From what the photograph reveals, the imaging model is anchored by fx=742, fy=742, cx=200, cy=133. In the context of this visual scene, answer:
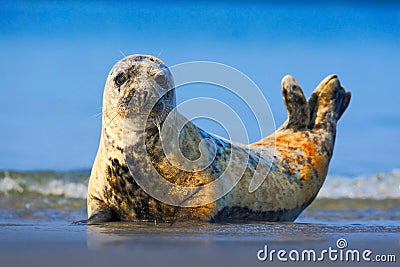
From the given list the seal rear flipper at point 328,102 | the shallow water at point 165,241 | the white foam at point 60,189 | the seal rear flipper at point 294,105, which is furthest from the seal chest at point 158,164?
the white foam at point 60,189

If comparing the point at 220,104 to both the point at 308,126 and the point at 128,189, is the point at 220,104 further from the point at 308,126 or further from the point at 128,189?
the point at 308,126

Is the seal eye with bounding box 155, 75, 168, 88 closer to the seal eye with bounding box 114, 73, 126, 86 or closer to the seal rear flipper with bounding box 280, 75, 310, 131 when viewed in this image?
the seal eye with bounding box 114, 73, 126, 86

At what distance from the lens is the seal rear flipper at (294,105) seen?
816 cm

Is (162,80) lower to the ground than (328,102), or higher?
lower

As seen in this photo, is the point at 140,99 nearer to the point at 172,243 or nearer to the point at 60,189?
the point at 172,243

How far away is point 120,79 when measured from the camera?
5758 mm

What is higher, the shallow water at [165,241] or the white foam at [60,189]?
the white foam at [60,189]

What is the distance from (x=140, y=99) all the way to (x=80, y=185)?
7557 millimetres

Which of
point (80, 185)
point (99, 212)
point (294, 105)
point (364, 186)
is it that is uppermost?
point (294, 105)

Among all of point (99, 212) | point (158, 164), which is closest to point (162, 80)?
point (158, 164)

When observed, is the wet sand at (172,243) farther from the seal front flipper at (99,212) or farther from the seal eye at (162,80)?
the seal eye at (162,80)

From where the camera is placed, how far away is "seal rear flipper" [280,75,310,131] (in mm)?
8156

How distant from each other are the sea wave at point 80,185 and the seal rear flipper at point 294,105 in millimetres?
4538

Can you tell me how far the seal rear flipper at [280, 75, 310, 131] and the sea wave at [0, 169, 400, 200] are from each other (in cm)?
454
